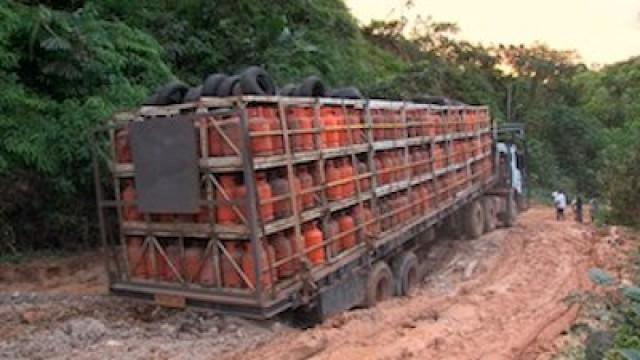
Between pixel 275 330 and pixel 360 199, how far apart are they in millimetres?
2453

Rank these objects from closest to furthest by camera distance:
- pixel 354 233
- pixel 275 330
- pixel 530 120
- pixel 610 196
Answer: pixel 275 330, pixel 354 233, pixel 610 196, pixel 530 120

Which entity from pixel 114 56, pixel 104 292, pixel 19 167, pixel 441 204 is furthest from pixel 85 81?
pixel 441 204

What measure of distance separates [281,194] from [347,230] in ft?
5.95

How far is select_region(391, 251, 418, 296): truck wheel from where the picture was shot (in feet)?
38.9

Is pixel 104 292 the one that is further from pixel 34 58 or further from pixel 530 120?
pixel 530 120

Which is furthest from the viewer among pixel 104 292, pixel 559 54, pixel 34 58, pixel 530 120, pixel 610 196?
pixel 559 54

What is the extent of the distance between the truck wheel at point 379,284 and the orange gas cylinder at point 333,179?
1567mm

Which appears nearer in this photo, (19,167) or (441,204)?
(19,167)

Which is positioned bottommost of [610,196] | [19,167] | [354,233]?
[610,196]

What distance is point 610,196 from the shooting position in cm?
2192

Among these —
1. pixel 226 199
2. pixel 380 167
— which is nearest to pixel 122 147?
pixel 226 199

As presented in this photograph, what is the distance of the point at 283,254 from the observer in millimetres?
8461

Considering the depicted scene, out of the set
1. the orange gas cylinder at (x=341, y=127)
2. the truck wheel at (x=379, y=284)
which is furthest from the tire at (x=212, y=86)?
the truck wheel at (x=379, y=284)

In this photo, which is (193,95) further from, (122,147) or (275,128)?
(275,128)
